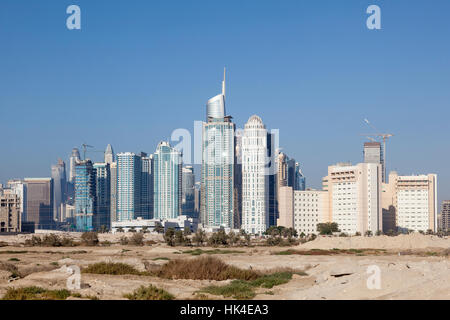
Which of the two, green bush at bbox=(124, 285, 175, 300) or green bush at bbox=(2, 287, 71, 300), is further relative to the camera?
green bush at bbox=(124, 285, 175, 300)

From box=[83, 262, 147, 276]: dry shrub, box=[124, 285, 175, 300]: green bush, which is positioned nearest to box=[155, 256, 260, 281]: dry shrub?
box=[83, 262, 147, 276]: dry shrub

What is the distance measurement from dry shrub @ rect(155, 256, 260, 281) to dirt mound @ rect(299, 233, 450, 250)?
6575 centimetres

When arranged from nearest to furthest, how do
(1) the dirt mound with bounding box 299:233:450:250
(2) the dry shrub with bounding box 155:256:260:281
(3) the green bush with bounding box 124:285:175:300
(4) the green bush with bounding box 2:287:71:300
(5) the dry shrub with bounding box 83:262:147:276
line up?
(4) the green bush with bounding box 2:287:71:300 < (3) the green bush with bounding box 124:285:175:300 < (2) the dry shrub with bounding box 155:256:260:281 < (5) the dry shrub with bounding box 83:262:147:276 < (1) the dirt mound with bounding box 299:233:450:250

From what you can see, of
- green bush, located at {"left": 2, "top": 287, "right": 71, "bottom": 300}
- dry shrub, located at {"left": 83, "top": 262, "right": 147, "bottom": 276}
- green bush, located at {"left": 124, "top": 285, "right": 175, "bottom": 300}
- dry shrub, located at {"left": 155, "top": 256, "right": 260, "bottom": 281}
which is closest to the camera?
green bush, located at {"left": 2, "top": 287, "right": 71, "bottom": 300}

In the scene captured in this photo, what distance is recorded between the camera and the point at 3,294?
81.4ft

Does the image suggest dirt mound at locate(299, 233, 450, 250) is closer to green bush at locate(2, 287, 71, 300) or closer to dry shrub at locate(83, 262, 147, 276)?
dry shrub at locate(83, 262, 147, 276)

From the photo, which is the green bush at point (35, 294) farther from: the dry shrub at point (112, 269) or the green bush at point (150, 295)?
the dry shrub at point (112, 269)

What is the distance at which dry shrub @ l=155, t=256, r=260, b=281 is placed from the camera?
113ft

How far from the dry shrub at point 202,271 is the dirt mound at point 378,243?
65.7 metres

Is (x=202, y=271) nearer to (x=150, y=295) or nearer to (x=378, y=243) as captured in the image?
(x=150, y=295)

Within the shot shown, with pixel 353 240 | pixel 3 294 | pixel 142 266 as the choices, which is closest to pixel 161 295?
pixel 3 294

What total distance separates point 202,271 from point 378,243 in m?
75.7

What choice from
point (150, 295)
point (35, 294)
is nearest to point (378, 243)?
point (150, 295)

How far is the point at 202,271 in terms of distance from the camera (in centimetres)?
3450
